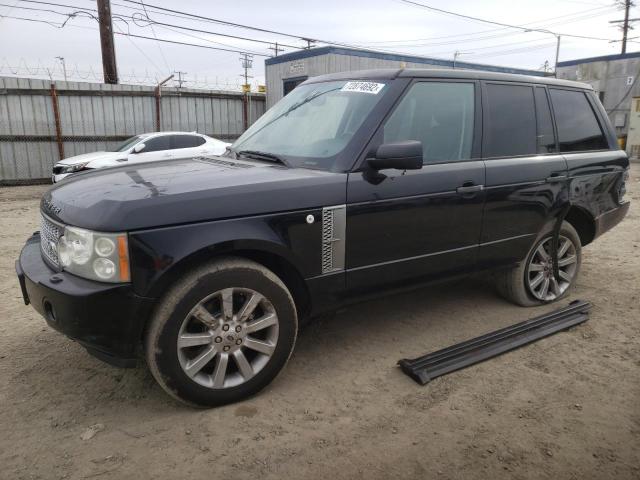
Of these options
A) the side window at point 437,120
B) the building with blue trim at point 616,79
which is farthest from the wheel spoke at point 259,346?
the building with blue trim at point 616,79

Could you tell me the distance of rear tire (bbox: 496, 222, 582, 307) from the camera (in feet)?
13.9

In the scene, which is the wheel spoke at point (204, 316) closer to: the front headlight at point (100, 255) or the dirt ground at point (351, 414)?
the front headlight at point (100, 255)

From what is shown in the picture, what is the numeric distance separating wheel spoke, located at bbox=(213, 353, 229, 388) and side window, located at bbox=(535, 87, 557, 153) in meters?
2.98

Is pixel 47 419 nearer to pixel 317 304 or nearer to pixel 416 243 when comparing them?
pixel 317 304

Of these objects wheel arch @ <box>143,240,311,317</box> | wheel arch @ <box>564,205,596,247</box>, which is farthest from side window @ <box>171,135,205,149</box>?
wheel arch @ <box>143,240,311,317</box>

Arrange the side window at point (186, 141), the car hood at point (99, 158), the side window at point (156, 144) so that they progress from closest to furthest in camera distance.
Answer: the car hood at point (99, 158), the side window at point (156, 144), the side window at point (186, 141)

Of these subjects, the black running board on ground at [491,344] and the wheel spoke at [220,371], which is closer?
the wheel spoke at [220,371]

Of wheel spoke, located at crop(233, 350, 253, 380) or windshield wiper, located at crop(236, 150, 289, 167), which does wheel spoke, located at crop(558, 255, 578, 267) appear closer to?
windshield wiper, located at crop(236, 150, 289, 167)

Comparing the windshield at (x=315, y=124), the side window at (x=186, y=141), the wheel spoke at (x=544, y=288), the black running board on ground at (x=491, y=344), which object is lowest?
the black running board on ground at (x=491, y=344)

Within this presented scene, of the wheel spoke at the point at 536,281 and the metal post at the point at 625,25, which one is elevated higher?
the metal post at the point at 625,25

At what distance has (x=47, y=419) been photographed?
270 cm

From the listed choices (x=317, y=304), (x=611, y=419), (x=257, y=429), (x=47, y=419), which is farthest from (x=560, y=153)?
(x=47, y=419)

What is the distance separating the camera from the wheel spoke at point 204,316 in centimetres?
259

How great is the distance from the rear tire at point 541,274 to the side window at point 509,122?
2.72ft
